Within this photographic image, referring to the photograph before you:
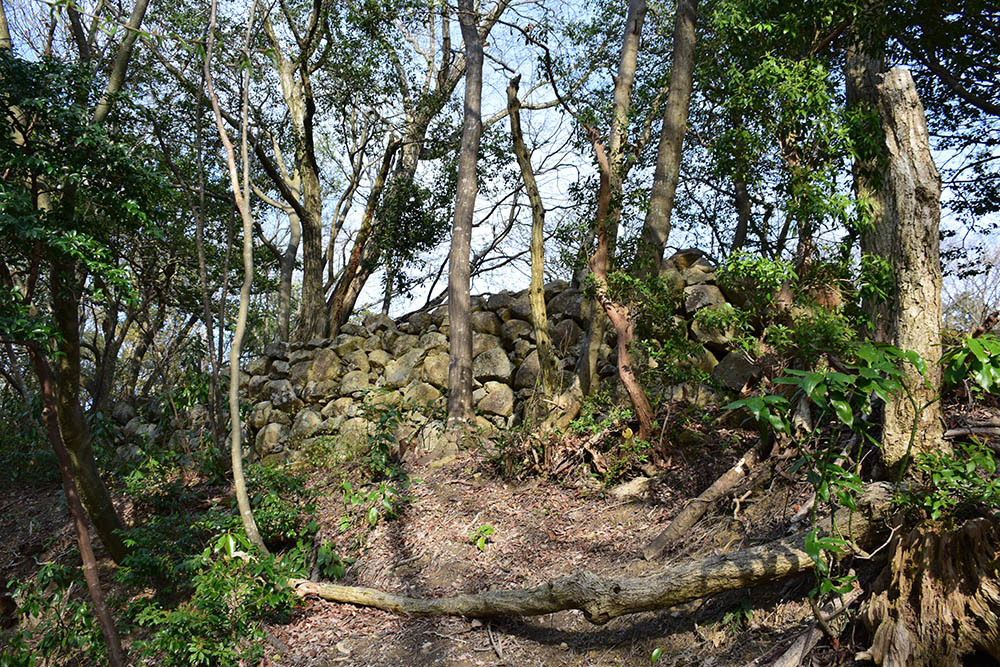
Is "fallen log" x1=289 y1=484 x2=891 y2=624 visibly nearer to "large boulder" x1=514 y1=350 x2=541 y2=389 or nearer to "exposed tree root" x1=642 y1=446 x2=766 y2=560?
"exposed tree root" x1=642 y1=446 x2=766 y2=560

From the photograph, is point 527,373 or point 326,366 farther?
point 326,366

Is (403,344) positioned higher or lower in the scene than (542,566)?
higher

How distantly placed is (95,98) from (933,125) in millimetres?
9194

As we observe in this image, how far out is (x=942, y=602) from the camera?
2518mm

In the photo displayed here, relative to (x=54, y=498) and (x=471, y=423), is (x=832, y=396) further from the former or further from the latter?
(x=54, y=498)

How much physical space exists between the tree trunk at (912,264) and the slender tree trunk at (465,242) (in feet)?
15.1

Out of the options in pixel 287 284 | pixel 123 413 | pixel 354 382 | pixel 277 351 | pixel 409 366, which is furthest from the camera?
pixel 287 284

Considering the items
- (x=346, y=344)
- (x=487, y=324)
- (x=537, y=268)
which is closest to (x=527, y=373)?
(x=487, y=324)

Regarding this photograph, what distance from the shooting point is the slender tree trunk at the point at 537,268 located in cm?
671

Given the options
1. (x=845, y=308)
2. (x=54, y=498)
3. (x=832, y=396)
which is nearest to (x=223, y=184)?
(x=54, y=498)

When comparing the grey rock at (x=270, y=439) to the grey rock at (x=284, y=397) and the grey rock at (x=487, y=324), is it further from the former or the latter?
the grey rock at (x=487, y=324)

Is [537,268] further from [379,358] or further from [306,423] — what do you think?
[306,423]

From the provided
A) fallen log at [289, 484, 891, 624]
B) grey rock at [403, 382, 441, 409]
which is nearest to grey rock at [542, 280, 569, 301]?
grey rock at [403, 382, 441, 409]

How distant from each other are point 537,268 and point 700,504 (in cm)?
335
